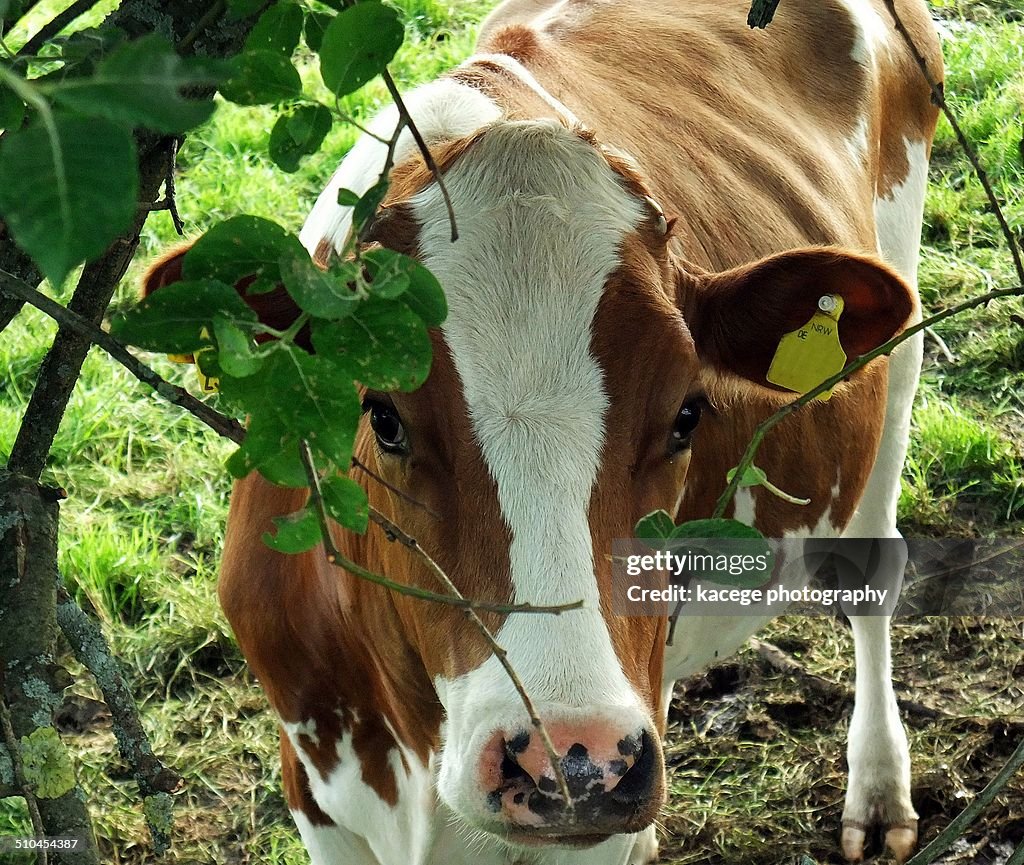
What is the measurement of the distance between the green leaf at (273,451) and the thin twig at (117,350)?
0.15 meters

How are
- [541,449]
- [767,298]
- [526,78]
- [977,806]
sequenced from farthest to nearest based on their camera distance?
1. [526,78]
2. [767,298]
3. [541,449]
4. [977,806]

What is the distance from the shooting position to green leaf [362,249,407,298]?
3.03ft

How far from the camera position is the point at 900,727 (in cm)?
343

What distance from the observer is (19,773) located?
3.90ft

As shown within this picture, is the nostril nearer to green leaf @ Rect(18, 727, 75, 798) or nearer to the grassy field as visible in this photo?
green leaf @ Rect(18, 727, 75, 798)

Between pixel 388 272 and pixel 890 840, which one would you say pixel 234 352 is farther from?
pixel 890 840

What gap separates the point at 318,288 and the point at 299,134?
0.83ft

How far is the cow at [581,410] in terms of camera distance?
1.61m

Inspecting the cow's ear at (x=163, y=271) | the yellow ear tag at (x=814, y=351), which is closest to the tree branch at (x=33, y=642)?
the cow's ear at (x=163, y=271)

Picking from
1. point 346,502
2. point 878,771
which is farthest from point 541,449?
point 878,771

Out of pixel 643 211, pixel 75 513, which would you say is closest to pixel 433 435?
pixel 643 211

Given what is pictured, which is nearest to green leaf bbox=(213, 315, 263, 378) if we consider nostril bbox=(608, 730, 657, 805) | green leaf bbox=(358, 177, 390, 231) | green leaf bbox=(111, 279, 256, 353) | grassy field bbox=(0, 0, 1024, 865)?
green leaf bbox=(111, 279, 256, 353)

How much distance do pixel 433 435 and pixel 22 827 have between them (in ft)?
6.90

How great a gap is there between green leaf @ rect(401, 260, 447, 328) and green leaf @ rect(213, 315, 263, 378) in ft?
0.43
